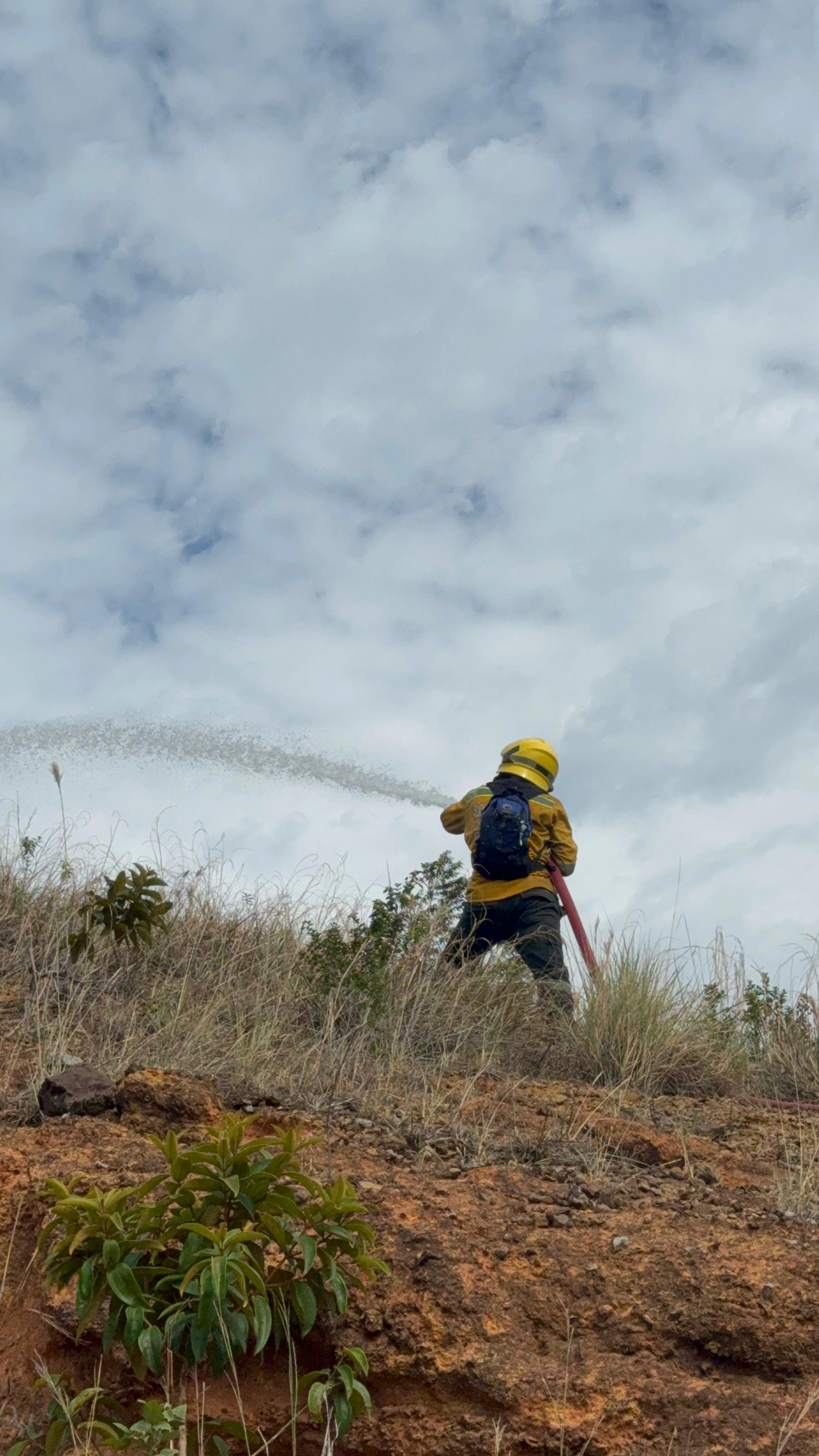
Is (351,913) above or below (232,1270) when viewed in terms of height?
above

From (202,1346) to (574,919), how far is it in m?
6.57

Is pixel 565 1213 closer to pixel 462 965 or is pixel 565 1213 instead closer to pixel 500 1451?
pixel 500 1451

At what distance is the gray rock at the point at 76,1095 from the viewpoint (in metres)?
4.56

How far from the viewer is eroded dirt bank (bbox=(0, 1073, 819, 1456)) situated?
3037mm

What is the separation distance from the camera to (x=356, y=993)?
7.14 m

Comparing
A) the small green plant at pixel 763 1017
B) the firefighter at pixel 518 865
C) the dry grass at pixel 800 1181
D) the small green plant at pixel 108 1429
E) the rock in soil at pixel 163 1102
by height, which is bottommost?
the small green plant at pixel 108 1429

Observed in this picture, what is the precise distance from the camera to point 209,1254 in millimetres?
2797

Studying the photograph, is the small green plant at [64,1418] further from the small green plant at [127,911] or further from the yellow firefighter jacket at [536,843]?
the yellow firefighter jacket at [536,843]

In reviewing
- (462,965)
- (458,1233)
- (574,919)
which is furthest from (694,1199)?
(574,919)

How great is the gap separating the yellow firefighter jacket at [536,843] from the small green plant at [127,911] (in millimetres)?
3054

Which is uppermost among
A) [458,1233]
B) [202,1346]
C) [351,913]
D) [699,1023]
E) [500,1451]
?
[351,913]

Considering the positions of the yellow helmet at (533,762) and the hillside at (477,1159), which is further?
the yellow helmet at (533,762)

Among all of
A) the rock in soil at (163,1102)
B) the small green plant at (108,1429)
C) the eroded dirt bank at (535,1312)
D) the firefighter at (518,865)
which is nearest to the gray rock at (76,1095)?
the rock in soil at (163,1102)

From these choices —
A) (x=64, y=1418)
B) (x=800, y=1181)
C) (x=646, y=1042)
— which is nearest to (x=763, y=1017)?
(x=646, y=1042)
